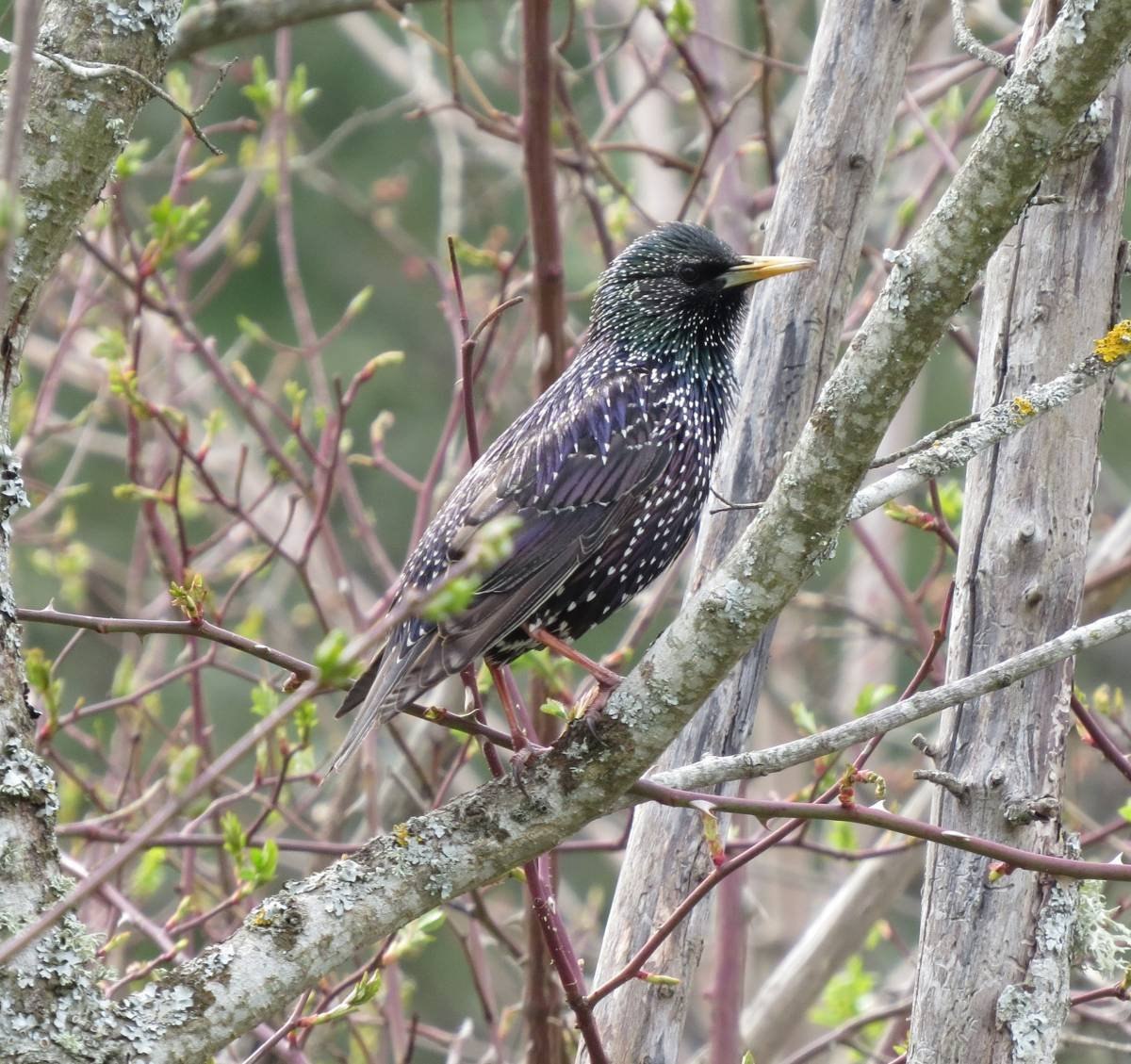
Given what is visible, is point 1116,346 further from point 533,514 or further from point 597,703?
point 533,514

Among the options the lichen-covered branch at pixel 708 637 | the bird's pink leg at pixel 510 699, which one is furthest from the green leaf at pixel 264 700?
the lichen-covered branch at pixel 708 637

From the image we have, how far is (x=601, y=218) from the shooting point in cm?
420

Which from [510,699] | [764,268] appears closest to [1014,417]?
[764,268]

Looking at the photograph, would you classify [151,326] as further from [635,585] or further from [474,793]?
[474,793]

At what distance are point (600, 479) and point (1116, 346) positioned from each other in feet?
4.34

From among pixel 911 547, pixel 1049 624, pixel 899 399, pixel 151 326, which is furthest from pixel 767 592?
pixel 911 547

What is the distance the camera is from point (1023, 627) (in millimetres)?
2592

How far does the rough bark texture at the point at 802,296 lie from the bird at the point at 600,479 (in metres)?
0.10

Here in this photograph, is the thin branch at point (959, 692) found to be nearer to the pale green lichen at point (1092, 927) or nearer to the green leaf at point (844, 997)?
the pale green lichen at point (1092, 927)

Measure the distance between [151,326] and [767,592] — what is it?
15.6 feet

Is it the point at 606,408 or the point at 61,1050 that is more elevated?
the point at 606,408

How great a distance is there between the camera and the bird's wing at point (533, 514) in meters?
2.81

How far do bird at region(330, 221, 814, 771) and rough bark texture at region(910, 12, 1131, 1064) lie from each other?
644mm

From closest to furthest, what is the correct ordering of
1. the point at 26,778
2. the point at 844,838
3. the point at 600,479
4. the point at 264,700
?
the point at 26,778 < the point at 600,479 < the point at 264,700 < the point at 844,838
